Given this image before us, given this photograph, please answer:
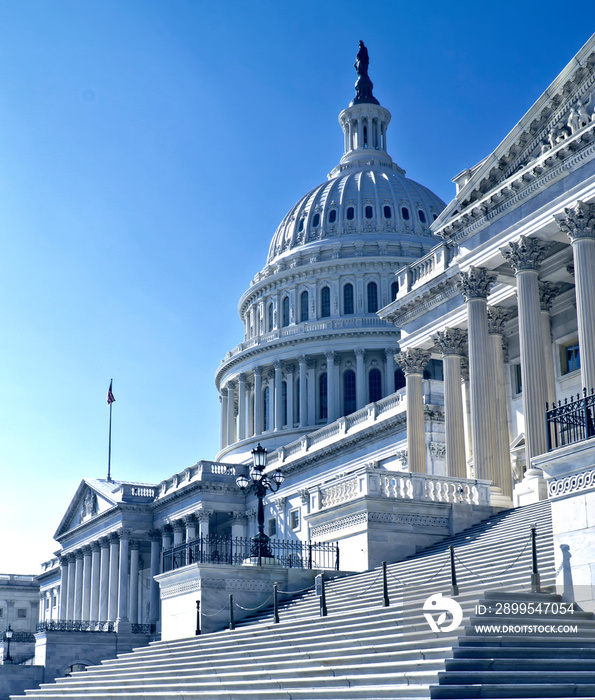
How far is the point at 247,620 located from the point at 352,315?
66.8 metres

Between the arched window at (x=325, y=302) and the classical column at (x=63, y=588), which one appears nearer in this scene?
the arched window at (x=325, y=302)

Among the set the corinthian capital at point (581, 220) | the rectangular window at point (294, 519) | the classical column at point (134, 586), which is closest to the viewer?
the corinthian capital at point (581, 220)

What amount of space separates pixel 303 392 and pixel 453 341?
5233cm

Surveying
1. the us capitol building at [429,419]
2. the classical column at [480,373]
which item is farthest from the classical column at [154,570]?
the classical column at [480,373]

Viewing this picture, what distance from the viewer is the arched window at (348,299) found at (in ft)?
318

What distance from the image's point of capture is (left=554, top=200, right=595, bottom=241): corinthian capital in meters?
30.5

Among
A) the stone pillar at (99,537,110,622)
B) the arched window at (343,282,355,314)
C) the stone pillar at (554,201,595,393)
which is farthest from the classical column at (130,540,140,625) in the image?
the stone pillar at (554,201,595,393)

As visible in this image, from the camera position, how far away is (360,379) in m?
90.9

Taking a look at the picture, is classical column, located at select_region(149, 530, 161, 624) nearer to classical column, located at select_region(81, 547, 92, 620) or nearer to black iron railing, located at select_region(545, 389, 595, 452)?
classical column, located at select_region(81, 547, 92, 620)

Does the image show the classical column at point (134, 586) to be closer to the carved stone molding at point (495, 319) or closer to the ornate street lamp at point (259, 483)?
the carved stone molding at point (495, 319)

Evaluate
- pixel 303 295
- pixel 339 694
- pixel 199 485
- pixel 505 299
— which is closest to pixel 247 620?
pixel 339 694

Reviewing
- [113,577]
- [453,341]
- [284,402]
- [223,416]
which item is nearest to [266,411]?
[284,402]

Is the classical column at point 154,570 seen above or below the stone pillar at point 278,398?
below

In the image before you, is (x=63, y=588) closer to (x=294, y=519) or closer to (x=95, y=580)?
(x=95, y=580)
